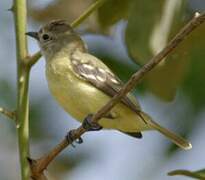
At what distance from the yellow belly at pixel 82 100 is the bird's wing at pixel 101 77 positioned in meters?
0.02

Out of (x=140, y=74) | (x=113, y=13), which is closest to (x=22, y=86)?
(x=140, y=74)

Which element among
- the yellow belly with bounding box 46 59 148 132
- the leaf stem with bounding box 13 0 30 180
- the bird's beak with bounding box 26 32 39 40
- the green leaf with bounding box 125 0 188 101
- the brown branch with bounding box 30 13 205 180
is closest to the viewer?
the brown branch with bounding box 30 13 205 180

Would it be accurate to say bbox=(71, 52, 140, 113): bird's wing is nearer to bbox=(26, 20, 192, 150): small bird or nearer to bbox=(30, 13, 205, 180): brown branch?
bbox=(26, 20, 192, 150): small bird

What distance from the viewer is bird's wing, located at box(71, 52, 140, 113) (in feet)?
9.04

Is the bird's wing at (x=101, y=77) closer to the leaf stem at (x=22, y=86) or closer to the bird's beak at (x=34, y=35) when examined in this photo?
the bird's beak at (x=34, y=35)

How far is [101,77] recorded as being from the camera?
9.39ft

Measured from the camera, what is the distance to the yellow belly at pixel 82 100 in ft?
8.92

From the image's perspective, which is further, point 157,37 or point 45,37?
point 45,37

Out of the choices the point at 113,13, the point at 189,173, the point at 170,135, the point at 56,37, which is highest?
the point at 113,13

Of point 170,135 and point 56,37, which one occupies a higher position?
point 56,37

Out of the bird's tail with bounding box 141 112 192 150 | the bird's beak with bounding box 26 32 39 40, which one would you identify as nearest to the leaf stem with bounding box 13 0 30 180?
the bird's tail with bounding box 141 112 192 150

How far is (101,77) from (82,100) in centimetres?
20

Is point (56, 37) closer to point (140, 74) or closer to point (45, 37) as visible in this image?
point (45, 37)

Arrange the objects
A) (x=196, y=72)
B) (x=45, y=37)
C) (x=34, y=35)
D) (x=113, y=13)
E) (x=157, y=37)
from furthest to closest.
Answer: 1. (x=45, y=37)
2. (x=34, y=35)
3. (x=196, y=72)
4. (x=113, y=13)
5. (x=157, y=37)
